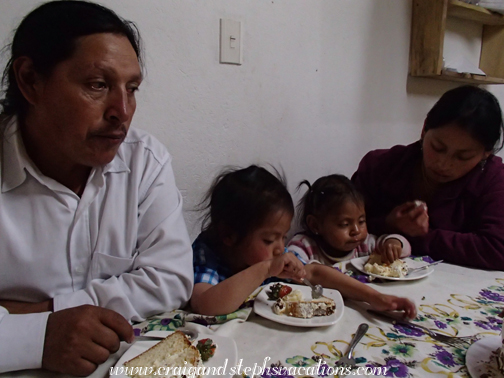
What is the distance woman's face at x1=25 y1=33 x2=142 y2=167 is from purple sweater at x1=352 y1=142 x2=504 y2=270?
3.55ft

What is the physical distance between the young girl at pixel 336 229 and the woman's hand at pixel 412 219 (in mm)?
61

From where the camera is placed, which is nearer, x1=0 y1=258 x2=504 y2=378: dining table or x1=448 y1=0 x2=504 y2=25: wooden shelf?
x1=0 y1=258 x2=504 y2=378: dining table

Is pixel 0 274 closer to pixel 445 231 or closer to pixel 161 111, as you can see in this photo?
pixel 161 111

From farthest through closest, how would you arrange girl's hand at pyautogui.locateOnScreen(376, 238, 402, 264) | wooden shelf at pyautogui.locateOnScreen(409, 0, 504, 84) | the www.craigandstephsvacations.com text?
wooden shelf at pyautogui.locateOnScreen(409, 0, 504, 84) → girl's hand at pyautogui.locateOnScreen(376, 238, 402, 264) → the www.craigandstephsvacations.com text

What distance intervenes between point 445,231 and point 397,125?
0.80 meters

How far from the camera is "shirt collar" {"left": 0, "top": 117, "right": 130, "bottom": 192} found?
29.2 inches

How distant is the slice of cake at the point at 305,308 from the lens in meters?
0.79

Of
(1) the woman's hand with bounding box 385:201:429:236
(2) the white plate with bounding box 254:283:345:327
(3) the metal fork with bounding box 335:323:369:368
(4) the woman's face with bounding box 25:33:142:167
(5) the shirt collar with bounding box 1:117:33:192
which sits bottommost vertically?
(3) the metal fork with bounding box 335:323:369:368

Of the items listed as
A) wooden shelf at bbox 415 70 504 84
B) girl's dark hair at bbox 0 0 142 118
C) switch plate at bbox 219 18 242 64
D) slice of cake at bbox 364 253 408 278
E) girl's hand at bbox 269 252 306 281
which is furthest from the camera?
wooden shelf at bbox 415 70 504 84

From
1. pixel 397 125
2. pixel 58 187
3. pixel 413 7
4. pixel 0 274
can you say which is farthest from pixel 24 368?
pixel 413 7

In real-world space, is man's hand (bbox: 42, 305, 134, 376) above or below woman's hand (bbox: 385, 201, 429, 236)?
below

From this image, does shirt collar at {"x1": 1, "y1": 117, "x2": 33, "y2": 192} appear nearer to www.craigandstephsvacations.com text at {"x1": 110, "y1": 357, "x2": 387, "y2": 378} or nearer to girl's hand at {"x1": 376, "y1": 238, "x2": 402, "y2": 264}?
www.craigandstephsvacations.com text at {"x1": 110, "y1": 357, "x2": 387, "y2": 378}

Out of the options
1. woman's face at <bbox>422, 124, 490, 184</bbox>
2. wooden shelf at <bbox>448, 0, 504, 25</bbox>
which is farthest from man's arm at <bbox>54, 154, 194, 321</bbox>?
wooden shelf at <bbox>448, 0, 504, 25</bbox>

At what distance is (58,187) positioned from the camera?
77cm
